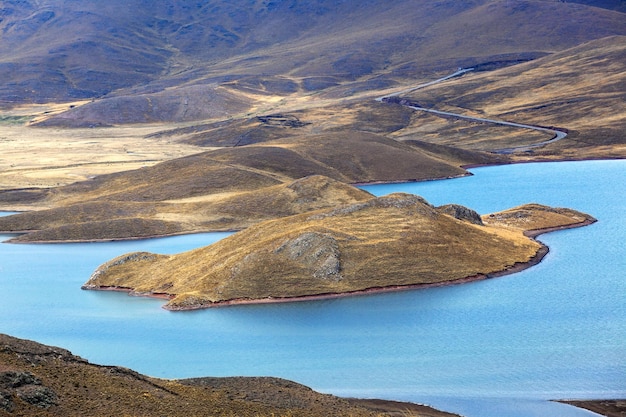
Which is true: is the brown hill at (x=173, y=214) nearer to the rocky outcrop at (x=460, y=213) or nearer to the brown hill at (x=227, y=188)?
the brown hill at (x=227, y=188)

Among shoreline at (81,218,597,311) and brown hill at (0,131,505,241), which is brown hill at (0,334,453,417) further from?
brown hill at (0,131,505,241)

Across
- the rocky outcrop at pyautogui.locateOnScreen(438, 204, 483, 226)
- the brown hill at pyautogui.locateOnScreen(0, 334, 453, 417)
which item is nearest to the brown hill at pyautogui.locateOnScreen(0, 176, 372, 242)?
the rocky outcrop at pyautogui.locateOnScreen(438, 204, 483, 226)

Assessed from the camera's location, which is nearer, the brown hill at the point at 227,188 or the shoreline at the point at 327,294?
the shoreline at the point at 327,294

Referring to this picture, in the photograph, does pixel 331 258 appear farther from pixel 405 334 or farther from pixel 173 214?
pixel 173 214

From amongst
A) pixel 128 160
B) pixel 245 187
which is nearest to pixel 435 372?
pixel 245 187

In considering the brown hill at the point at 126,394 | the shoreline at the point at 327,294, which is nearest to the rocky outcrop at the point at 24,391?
the brown hill at the point at 126,394

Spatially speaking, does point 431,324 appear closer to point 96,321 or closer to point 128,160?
point 96,321

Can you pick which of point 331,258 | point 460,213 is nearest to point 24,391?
point 331,258
